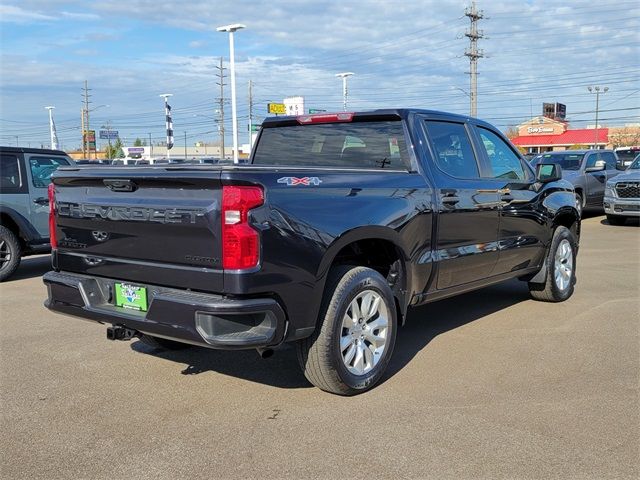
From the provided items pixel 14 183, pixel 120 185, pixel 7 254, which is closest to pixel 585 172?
pixel 14 183

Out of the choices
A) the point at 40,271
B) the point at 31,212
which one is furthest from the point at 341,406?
the point at 40,271

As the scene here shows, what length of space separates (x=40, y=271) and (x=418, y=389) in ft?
24.2

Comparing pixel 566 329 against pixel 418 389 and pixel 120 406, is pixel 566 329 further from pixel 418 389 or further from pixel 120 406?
pixel 120 406

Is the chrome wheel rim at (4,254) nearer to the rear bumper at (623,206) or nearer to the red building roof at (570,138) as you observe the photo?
the rear bumper at (623,206)

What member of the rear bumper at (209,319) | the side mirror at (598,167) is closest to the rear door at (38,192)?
the rear bumper at (209,319)

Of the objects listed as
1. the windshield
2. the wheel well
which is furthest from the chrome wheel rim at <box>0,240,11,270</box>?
the windshield

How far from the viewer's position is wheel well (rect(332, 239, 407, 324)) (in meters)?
4.56

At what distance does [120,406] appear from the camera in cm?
411

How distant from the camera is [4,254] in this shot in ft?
28.6

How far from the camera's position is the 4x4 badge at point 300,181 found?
12.2ft

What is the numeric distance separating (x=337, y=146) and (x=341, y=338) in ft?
6.16

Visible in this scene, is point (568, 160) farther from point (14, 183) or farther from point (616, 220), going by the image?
point (14, 183)

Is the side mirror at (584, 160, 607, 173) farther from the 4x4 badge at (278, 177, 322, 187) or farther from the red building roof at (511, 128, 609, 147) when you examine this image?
the red building roof at (511, 128, 609, 147)

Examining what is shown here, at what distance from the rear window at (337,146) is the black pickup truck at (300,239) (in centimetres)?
1
